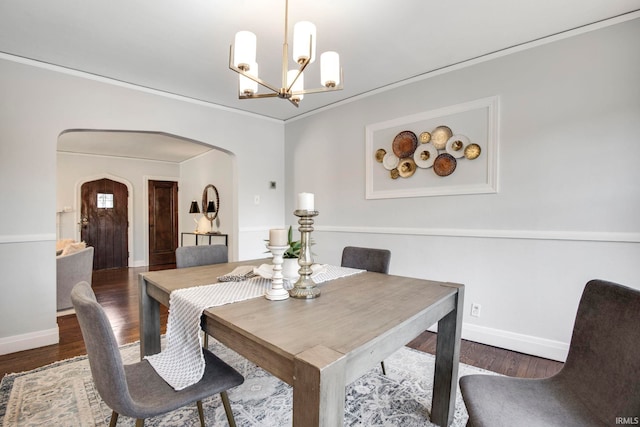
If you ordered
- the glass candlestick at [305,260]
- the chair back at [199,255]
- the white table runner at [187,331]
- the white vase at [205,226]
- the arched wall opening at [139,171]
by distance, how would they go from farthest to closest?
the white vase at [205,226]
the arched wall opening at [139,171]
the chair back at [199,255]
the glass candlestick at [305,260]
the white table runner at [187,331]

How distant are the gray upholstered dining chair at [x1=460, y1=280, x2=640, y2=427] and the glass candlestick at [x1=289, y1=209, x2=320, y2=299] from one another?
0.72m

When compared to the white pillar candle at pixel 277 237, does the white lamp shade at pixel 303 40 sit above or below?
above

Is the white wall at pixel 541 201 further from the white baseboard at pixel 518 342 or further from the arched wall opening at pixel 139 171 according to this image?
the arched wall opening at pixel 139 171

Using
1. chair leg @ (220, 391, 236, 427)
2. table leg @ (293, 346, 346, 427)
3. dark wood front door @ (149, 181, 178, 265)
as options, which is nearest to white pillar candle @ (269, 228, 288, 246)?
table leg @ (293, 346, 346, 427)

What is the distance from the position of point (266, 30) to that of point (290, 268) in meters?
1.71

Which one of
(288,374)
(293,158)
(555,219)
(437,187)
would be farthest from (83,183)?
(555,219)

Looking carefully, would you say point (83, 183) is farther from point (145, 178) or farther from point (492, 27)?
point (492, 27)

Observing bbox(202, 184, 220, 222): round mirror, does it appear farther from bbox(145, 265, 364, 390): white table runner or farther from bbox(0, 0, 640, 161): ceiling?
bbox(145, 265, 364, 390): white table runner

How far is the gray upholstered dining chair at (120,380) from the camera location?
984 mm

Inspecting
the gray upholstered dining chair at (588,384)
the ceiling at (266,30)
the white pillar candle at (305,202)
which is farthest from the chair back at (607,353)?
the ceiling at (266,30)

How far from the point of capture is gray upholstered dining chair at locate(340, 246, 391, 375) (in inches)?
82.7

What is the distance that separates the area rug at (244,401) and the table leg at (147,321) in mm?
358

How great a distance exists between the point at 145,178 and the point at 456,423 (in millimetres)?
7016

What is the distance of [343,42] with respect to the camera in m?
2.31
